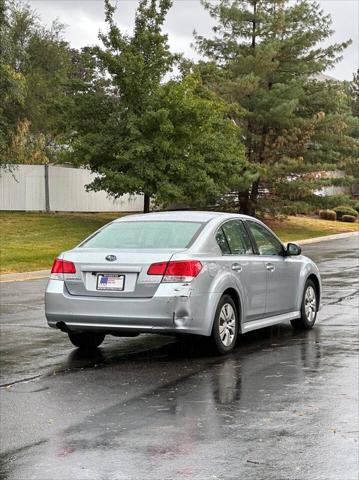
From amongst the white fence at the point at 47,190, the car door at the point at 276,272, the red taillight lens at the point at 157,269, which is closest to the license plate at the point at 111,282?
the red taillight lens at the point at 157,269

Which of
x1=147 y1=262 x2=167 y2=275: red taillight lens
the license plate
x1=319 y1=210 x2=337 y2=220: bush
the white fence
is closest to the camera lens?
x1=147 y1=262 x2=167 y2=275: red taillight lens

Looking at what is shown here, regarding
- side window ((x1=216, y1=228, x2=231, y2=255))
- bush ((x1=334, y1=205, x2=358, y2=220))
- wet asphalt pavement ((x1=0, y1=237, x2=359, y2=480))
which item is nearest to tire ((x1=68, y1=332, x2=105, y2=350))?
wet asphalt pavement ((x1=0, y1=237, x2=359, y2=480))

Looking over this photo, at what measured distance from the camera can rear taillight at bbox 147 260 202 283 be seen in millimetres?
9109

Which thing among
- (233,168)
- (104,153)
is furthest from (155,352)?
(233,168)

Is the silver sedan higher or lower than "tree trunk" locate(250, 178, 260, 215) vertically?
lower

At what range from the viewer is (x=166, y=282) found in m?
9.09

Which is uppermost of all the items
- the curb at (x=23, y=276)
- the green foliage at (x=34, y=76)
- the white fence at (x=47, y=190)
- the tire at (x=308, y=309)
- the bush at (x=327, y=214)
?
the green foliage at (x=34, y=76)

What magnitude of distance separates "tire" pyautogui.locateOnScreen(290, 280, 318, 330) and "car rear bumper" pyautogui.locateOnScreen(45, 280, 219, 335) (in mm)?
2635

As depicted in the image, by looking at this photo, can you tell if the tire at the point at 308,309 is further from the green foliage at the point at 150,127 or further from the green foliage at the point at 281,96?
the green foliage at the point at 281,96

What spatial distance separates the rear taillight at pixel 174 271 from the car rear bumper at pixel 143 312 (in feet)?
0.29

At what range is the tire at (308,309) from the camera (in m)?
11.6

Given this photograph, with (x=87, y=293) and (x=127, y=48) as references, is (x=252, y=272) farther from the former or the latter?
(x=127, y=48)

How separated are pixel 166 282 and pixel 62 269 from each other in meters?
1.31

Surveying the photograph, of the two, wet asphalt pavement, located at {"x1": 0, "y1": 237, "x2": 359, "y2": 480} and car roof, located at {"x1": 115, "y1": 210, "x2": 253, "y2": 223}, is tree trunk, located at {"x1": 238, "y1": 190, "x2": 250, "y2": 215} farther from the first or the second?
car roof, located at {"x1": 115, "y1": 210, "x2": 253, "y2": 223}
